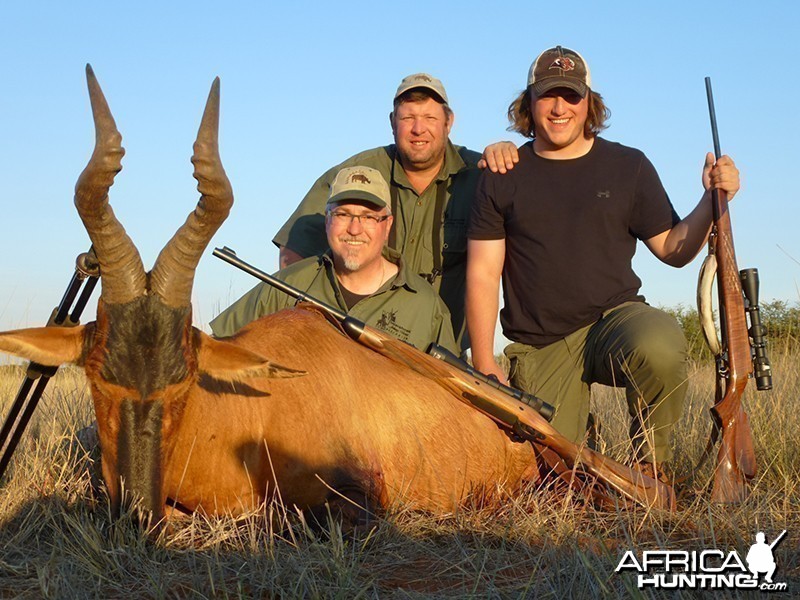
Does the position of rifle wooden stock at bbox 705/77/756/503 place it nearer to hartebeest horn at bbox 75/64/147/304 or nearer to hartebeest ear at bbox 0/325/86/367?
hartebeest horn at bbox 75/64/147/304

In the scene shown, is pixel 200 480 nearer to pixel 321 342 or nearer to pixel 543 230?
pixel 321 342

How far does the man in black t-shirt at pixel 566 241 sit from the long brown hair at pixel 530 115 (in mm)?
17

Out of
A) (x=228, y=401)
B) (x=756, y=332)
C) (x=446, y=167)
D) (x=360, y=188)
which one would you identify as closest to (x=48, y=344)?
(x=228, y=401)

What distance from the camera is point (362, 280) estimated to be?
706cm

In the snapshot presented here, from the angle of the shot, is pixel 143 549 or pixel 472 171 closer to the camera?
pixel 143 549

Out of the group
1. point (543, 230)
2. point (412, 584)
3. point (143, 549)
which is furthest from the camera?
point (543, 230)

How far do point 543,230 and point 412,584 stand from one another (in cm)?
366

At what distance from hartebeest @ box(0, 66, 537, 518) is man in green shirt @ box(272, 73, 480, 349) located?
2421mm

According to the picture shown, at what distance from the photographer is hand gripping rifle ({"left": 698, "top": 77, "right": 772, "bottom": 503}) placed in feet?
17.8

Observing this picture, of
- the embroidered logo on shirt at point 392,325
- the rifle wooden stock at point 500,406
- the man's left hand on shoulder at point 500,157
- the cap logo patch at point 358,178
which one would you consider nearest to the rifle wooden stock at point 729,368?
the rifle wooden stock at point 500,406

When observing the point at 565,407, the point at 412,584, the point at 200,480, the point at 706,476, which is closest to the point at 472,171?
the point at 565,407

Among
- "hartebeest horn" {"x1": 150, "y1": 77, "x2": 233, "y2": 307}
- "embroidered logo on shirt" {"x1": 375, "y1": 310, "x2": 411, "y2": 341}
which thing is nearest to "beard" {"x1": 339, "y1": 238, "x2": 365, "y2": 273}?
"embroidered logo on shirt" {"x1": 375, "y1": 310, "x2": 411, "y2": 341}

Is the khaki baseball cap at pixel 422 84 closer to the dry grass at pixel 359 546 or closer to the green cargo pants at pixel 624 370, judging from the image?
the green cargo pants at pixel 624 370

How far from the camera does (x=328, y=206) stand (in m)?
7.12
